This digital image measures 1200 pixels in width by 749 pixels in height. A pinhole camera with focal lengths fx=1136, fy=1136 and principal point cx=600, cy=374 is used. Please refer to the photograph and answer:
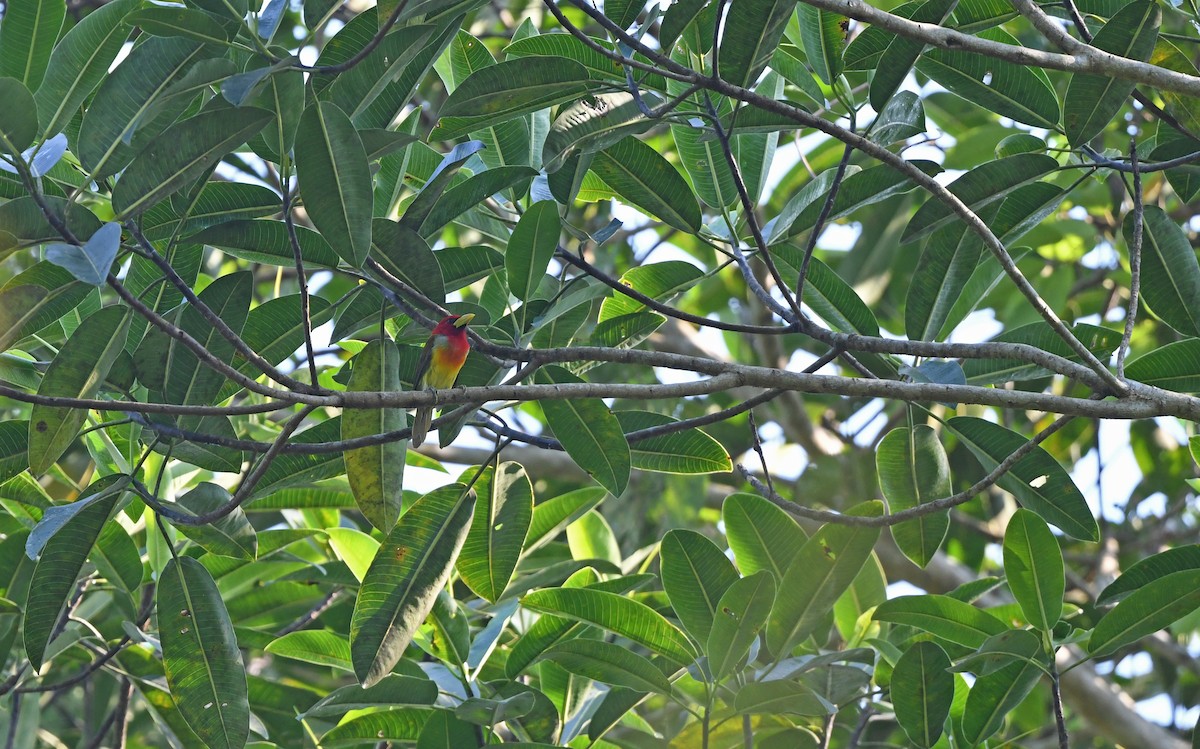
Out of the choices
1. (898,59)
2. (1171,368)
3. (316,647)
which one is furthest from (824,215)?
(316,647)

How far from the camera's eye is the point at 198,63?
1952 millimetres

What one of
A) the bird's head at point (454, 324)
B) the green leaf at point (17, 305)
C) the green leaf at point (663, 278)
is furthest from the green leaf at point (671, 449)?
the green leaf at point (17, 305)

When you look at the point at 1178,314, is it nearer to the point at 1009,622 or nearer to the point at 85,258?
the point at 1009,622

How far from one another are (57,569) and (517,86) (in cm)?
130

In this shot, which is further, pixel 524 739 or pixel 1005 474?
pixel 524 739

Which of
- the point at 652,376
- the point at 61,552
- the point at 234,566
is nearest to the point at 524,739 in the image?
the point at 234,566

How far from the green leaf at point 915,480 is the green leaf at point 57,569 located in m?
1.71

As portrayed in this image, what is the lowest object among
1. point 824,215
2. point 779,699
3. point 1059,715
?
point 1059,715

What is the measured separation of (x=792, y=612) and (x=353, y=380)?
3.70ft

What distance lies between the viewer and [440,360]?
111 inches

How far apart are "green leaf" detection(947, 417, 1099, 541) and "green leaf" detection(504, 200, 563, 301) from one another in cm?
103

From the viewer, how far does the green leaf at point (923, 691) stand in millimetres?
2465

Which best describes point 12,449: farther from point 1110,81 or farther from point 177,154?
point 1110,81

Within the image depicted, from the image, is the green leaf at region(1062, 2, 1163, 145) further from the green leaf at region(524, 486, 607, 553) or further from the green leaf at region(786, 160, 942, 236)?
the green leaf at region(524, 486, 607, 553)
